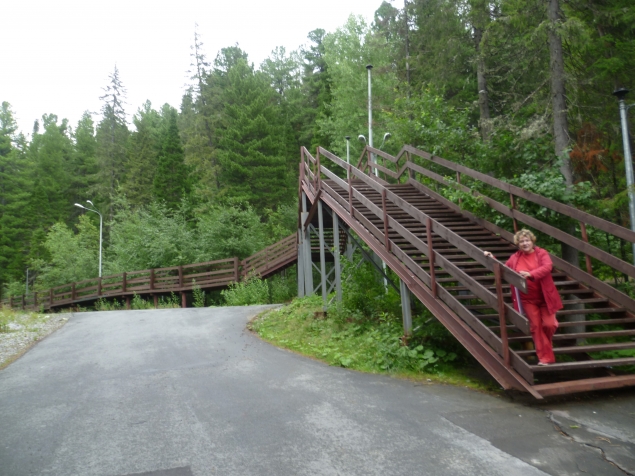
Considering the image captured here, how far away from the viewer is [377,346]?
731cm

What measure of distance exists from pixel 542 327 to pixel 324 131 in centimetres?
2653

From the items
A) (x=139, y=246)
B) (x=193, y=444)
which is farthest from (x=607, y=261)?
(x=139, y=246)

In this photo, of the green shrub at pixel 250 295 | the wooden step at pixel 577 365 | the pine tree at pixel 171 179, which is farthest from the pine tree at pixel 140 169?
the wooden step at pixel 577 365

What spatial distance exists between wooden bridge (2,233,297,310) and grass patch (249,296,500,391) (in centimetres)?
1111

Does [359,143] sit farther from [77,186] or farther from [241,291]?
[77,186]

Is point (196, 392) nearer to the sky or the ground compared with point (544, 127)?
nearer to the ground

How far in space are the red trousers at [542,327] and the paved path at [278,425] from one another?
57 centimetres

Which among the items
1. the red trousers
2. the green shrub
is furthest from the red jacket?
the green shrub

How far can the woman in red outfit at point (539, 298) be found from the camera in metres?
5.02

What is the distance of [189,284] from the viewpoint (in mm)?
22891

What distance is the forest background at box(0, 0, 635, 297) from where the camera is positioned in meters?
9.44

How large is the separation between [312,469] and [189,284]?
809 inches

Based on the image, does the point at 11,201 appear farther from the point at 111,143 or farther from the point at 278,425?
the point at 278,425

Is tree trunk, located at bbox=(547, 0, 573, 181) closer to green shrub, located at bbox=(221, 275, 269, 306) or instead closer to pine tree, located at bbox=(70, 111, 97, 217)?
green shrub, located at bbox=(221, 275, 269, 306)
